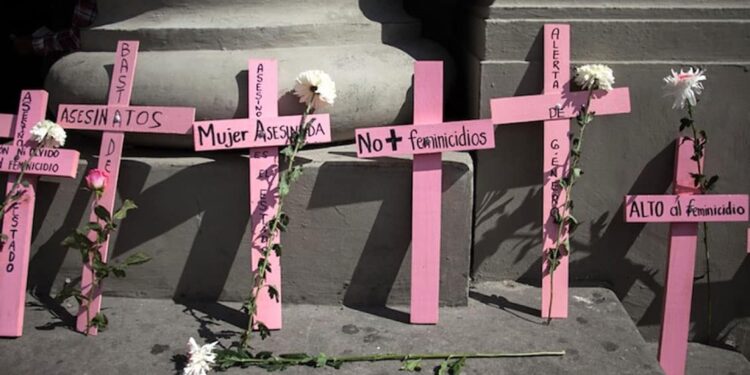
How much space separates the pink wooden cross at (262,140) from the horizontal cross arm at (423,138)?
0.52 feet

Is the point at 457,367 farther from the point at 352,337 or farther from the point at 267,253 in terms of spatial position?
the point at 267,253

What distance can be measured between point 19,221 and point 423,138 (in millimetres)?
1487

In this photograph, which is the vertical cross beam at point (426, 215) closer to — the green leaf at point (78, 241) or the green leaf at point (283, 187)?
the green leaf at point (283, 187)

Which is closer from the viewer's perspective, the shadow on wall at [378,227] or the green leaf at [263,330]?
the green leaf at [263,330]

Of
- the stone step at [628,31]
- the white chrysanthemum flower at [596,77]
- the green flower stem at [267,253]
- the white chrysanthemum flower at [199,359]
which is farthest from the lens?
the stone step at [628,31]

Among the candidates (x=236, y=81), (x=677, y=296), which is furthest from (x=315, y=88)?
(x=677, y=296)

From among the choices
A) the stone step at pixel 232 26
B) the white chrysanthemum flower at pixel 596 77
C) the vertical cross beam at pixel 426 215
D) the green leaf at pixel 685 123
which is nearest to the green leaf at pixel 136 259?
the stone step at pixel 232 26

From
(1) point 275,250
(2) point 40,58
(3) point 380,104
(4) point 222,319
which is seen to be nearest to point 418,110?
(3) point 380,104

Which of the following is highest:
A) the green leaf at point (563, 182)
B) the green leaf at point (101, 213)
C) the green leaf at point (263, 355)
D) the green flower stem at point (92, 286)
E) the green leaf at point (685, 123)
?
the green leaf at point (685, 123)

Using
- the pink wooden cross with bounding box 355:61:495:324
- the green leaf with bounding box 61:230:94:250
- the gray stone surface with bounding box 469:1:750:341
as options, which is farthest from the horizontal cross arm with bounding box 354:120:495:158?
the green leaf with bounding box 61:230:94:250

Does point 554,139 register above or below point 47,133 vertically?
above

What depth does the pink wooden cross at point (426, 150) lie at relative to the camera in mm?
2658

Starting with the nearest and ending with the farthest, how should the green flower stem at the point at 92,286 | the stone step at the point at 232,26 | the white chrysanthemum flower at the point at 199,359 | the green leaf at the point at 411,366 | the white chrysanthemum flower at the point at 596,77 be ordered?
1. the white chrysanthemum flower at the point at 199,359
2. the green leaf at the point at 411,366
3. the green flower stem at the point at 92,286
4. the white chrysanthemum flower at the point at 596,77
5. the stone step at the point at 232,26

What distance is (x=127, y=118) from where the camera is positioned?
2744mm
